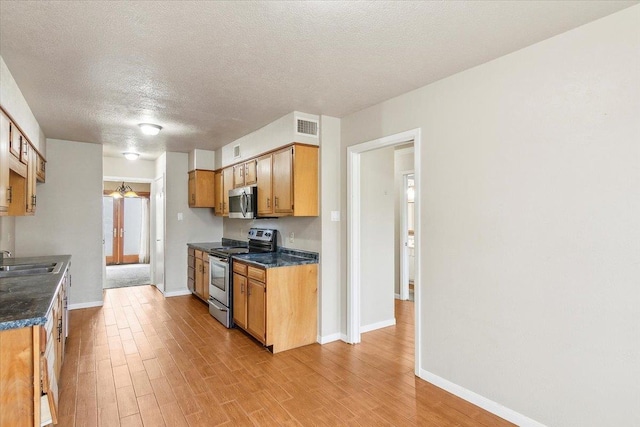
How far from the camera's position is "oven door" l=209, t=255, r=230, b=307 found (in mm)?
4219

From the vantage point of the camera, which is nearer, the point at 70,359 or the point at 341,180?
the point at 70,359

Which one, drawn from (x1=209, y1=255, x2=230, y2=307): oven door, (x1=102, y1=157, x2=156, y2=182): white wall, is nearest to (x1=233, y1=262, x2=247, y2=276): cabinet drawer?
(x1=209, y1=255, x2=230, y2=307): oven door

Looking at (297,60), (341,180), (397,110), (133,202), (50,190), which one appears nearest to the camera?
(297,60)

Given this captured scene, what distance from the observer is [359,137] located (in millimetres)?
3602

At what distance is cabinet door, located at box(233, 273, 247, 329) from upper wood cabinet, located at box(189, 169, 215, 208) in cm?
216

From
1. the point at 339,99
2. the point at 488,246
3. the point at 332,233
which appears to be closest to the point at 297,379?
the point at 332,233

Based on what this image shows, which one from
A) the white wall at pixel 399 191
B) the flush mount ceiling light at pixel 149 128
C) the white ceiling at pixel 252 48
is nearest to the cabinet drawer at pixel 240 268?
the white ceiling at pixel 252 48

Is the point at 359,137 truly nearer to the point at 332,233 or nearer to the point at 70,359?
the point at 332,233

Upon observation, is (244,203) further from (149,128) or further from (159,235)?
(159,235)

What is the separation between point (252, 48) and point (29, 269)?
315 centimetres

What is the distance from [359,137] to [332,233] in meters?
1.08

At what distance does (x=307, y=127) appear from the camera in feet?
12.2

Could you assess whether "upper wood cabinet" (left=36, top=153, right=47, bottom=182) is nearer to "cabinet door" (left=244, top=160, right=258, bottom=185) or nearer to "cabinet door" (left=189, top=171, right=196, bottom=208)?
"cabinet door" (left=189, top=171, right=196, bottom=208)

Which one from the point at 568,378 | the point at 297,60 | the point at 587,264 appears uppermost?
the point at 297,60
